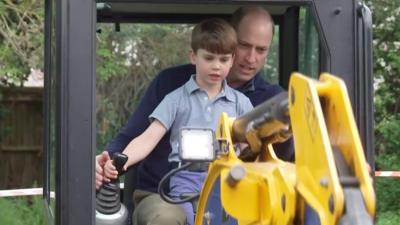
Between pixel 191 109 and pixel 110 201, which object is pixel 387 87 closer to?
pixel 191 109

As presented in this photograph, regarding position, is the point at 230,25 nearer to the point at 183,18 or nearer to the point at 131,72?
the point at 183,18

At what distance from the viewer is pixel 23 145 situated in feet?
37.5

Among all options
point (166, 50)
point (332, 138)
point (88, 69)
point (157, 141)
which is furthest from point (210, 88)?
point (166, 50)

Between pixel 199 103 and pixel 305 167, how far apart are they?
1.46 m

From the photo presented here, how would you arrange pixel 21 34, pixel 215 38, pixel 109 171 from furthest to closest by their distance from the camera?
pixel 21 34 → pixel 215 38 → pixel 109 171

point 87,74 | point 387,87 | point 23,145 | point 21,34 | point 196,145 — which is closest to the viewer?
point 196,145

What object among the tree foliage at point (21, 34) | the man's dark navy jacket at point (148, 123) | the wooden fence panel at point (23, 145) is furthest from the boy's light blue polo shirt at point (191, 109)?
the wooden fence panel at point (23, 145)

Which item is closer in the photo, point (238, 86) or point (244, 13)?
point (244, 13)

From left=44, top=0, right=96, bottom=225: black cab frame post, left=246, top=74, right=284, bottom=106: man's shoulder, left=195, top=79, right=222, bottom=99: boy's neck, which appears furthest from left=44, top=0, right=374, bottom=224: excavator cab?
left=246, top=74, right=284, bottom=106: man's shoulder

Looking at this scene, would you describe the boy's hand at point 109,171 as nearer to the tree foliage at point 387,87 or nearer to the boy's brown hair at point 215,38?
the boy's brown hair at point 215,38

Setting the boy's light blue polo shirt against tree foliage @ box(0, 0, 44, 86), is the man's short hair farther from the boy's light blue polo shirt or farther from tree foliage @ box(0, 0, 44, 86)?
tree foliage @ box(0, 0, 44, 86)

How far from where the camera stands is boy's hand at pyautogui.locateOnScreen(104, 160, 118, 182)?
298cm

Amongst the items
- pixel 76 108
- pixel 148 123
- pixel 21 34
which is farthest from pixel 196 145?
pixel 21 34

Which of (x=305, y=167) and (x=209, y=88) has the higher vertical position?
(x=209, y=88)
